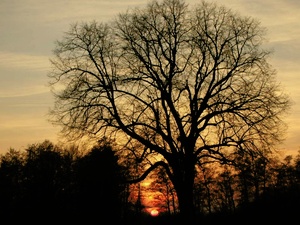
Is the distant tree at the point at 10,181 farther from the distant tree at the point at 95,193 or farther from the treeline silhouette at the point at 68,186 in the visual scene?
the distant tree at the point at 95,193

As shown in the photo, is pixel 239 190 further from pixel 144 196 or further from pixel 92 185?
pixel 92 185

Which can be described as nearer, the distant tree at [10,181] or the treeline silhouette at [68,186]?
the treeline silhouette at [68,186]

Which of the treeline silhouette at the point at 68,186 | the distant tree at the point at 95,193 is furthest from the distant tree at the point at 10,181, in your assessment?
the distant tree at the point at 95,193

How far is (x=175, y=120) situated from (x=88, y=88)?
17.6 feet

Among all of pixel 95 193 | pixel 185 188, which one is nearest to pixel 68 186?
pixel 95 193

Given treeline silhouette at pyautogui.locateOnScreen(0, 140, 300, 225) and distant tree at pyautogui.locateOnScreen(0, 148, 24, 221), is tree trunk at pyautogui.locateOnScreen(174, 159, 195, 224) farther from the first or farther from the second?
distant tree at pyautogui.locateOnScreen(0, 148, 24, 221)

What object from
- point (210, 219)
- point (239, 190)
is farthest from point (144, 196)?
point (210, 219)

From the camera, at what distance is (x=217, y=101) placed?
25.1 m

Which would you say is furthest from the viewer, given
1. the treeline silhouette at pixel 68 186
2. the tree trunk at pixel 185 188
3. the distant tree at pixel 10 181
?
the distant tree at pixel 10 181

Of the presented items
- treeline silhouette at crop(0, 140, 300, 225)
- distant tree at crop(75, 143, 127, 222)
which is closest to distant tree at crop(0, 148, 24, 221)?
treeline silhouette at crop(0, 140, 300, 225)

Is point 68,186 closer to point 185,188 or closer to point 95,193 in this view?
point 95,193

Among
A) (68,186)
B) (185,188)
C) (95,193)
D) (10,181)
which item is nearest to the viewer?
(185,188)

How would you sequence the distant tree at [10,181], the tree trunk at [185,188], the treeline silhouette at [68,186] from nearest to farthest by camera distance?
the tree trunk at [185,188]
the treeline silhouette at [68,186]
the distant tree at [10,181]

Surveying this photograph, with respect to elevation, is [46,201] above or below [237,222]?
above
